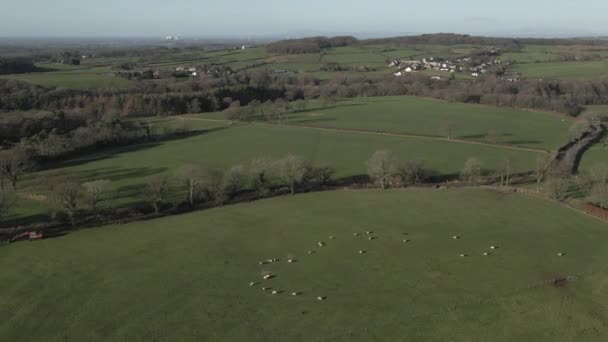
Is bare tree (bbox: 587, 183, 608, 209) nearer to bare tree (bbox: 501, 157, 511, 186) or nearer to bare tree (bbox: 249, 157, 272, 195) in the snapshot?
bare tree (bbox: 501, 157, 511, 186)

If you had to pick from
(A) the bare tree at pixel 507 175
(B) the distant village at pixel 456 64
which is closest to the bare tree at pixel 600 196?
(A) the bare tree at pixel 507 175

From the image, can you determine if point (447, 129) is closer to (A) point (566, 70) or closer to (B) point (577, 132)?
(B) point (577, 132)

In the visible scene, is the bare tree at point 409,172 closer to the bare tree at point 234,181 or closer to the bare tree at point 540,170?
the bare tree at point 540,170

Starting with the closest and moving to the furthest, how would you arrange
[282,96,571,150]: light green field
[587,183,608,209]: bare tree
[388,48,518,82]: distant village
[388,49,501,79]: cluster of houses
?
1. [587,183,608,209]: bare tree
2. [282,96,571,150]: light green field
3. [388,48,518,82]: distant village
4. [388,49,501,79]: cluster of houses

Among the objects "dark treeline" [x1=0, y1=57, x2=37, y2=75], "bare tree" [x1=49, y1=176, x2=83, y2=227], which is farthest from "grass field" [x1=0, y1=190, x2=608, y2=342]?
"dark treeline" [x1=0, y1=57, x2=37, y2=75]

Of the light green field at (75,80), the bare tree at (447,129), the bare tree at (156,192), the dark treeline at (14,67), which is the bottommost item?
the bare tree at (156,192)

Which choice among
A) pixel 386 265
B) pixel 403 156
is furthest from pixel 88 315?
pixel 403 156
